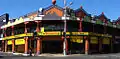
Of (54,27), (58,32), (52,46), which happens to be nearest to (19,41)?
(52,46)

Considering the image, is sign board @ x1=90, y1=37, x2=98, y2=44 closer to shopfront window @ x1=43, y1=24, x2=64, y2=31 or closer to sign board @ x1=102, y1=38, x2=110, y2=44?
sign board @ x1=102, y1=38, x2=110, y2=44

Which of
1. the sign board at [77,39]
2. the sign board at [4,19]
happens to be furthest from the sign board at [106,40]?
the sign board at [4,19]

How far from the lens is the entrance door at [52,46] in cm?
5578

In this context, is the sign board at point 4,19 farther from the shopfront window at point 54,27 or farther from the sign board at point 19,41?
the shopfront window at point 54,27

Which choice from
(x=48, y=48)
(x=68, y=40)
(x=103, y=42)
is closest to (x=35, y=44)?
(x=48, y=48)

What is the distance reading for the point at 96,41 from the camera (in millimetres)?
58438

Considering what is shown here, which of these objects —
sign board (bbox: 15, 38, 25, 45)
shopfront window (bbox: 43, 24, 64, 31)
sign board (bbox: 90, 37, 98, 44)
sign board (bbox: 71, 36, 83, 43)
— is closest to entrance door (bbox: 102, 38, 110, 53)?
sign board (bbox: 90, 37, 98, 44)

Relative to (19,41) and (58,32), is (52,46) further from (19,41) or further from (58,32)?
(19,41)

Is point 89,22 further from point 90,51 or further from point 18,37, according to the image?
point 18,37

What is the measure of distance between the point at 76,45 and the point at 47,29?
23.4 ft

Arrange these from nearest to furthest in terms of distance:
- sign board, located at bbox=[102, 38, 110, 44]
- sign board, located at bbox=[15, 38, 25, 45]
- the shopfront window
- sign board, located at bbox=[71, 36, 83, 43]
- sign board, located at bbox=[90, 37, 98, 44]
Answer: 1. sign board, located at bbox=[71, 36, 83, 43]
2. the shopfront window
3. sign board, located at bbox=[90, 37, 98, 44]
4. sign board, located at bbox=[15, 38, 25, 45]
5. sign board, located at bbox=[102, 38, 110, 44]

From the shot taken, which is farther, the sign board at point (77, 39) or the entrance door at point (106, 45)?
the entrance door at point (106, 45)

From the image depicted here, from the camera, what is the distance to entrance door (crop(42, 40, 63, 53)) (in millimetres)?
55781

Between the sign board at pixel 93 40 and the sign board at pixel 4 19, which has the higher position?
the sign board at pixel 4 19
